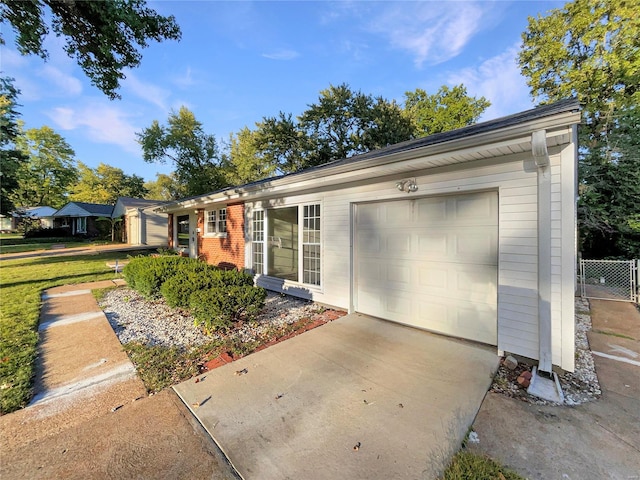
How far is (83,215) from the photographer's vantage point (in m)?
26.3

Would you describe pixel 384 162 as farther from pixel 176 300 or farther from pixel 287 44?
pixel 287 44

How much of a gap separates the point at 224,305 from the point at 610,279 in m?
10.4

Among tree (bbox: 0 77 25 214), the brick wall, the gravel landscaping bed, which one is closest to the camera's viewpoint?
the gravel landscaping bed

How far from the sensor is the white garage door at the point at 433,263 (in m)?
3.94

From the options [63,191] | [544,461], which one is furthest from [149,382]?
[63,191]

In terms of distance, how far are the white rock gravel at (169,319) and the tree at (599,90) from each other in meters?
13.2

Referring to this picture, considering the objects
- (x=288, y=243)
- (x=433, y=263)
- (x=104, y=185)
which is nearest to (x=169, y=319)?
(x=288, y=243)

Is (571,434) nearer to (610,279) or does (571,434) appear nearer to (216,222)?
(610,279)

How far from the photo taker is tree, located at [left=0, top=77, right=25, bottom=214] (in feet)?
41.5

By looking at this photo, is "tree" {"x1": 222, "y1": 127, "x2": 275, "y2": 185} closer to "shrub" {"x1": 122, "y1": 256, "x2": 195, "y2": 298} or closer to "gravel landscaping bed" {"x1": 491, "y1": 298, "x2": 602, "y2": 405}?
"shrub" {"x1": 122, "y1": 256, "x2": 195, "y2": 298}

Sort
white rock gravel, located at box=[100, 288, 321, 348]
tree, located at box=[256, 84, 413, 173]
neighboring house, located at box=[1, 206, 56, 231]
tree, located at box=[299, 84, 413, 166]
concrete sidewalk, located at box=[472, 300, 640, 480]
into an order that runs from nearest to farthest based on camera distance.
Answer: concrete sidewalk, located at box=[472, 300, 640, 480]
white rock gravel, located at box=[100, 288, 321, 348]
tree, located at box=[299, 84, 413, 166]
tree, located at box=[256, 84, 413, 173]
neighboring house, located at box=[1, 206, 56, 231]

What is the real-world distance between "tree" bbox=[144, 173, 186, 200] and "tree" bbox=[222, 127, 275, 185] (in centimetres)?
1588

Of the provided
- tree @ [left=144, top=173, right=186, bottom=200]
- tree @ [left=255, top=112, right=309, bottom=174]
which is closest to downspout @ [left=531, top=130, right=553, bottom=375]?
tree @ [left=255, top=112, right=309, bottom=174]

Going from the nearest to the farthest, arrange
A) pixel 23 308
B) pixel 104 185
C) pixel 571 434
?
1. pixel 571 434
2. pixel 23 308
3. pixel 104 185
